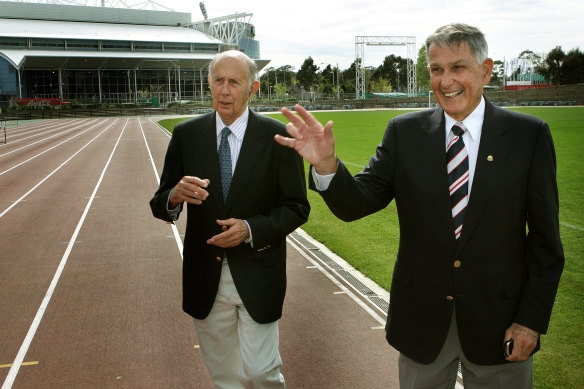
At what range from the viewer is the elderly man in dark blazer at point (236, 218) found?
3096 millimetres

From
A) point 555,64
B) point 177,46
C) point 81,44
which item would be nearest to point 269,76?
point 177,46

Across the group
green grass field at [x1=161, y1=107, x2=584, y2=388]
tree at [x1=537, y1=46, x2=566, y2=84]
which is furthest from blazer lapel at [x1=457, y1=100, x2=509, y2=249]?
tree at [x1=537, y1=46, x2=566, y2=84]

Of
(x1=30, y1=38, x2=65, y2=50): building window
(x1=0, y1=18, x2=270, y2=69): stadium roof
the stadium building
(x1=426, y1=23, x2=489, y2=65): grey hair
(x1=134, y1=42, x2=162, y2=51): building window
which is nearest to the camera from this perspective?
(x1=426, y1=23, x2=489, y2=65): grey hair

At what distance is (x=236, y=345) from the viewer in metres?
3.28

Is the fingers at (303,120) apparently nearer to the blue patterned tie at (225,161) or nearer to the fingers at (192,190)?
the fingers at (192,190)

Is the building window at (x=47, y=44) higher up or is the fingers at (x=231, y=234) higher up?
the building window at (x=47, y=44)

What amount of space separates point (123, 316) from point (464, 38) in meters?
4.96

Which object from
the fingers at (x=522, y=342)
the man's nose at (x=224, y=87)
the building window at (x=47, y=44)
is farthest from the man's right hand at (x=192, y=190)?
the building window at (x=47, y=44)

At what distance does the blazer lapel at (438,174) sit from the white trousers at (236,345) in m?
1.26

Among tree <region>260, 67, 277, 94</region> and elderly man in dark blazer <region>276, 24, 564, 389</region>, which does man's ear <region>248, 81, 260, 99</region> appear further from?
tree <region>260, 67, 277, 94</region>

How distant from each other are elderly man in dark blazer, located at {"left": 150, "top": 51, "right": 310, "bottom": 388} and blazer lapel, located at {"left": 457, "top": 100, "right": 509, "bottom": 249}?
3.51 feet

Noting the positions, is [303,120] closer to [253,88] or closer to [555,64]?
[253,88]

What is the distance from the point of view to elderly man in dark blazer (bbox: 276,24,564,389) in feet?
7.73

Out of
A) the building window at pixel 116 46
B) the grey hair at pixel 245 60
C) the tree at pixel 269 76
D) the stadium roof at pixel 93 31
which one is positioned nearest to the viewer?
the grey hair at pixel 245 60
